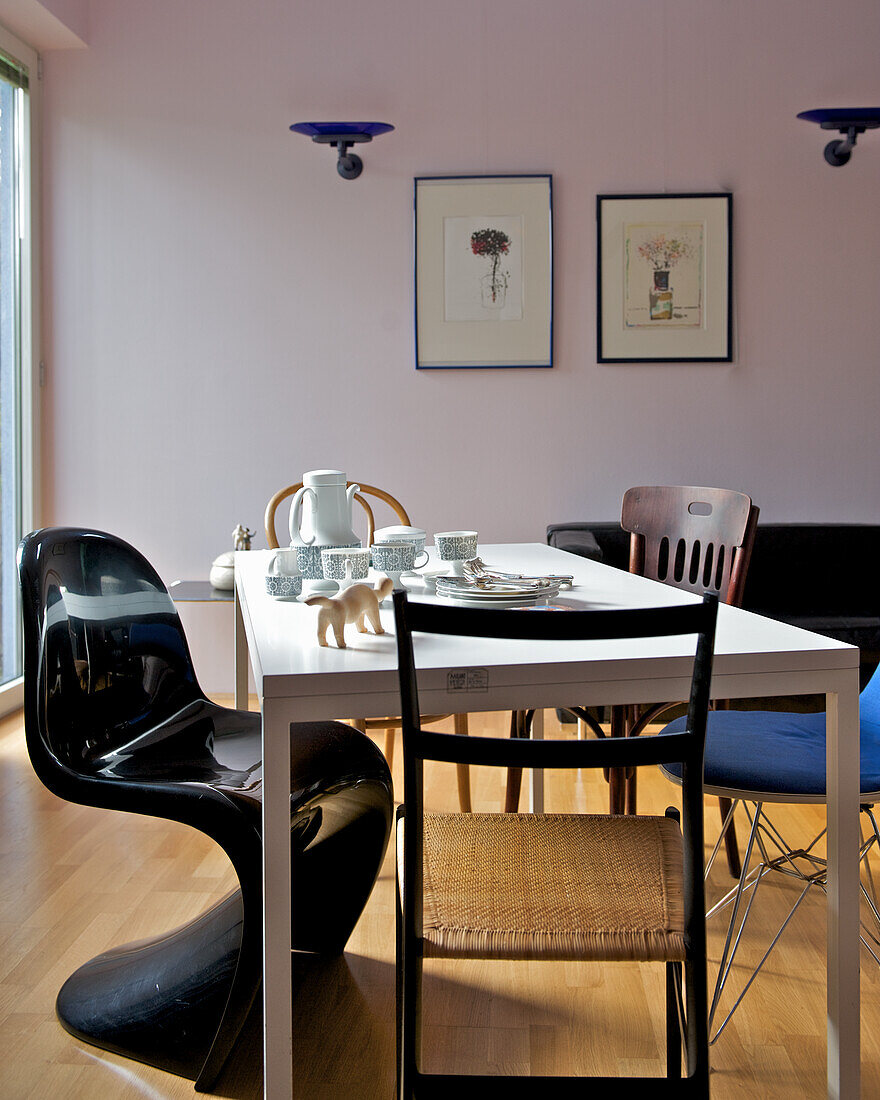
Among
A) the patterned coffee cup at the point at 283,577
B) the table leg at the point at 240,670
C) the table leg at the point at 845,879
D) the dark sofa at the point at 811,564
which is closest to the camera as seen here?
the table leg at the point at 845,879

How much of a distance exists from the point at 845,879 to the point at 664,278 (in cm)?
293

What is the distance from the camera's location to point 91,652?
1757mm

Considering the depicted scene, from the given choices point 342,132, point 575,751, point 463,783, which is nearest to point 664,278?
point 342,132

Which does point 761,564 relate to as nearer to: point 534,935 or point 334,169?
point 334,169

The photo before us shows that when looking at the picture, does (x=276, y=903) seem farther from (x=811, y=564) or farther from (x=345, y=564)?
(x=811, y=564)

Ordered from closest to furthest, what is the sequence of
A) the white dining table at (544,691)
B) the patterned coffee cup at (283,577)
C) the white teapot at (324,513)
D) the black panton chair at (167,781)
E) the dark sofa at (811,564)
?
the white dining table at (544,691) → the black panton chair at (167,781) → the patterned coffee cup at (283,577) → the white teapot at (324,513) → the dark sofa at (811,564)

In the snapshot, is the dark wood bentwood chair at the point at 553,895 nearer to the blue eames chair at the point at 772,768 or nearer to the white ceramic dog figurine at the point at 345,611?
the white ceramic dog figurine at the point at 345,611

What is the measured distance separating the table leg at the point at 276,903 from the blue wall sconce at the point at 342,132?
9.37ft

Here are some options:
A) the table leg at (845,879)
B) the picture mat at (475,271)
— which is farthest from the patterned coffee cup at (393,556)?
the picture mat at (475,271)

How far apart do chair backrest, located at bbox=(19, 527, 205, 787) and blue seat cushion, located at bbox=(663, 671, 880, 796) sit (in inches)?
37.3

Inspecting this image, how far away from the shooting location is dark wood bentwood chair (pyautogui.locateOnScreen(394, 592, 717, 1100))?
109 centimetres

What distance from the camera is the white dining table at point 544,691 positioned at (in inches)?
47.0

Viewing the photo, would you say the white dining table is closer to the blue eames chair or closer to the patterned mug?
the blue eames chair

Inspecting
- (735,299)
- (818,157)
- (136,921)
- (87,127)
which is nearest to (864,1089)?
(136,921)
